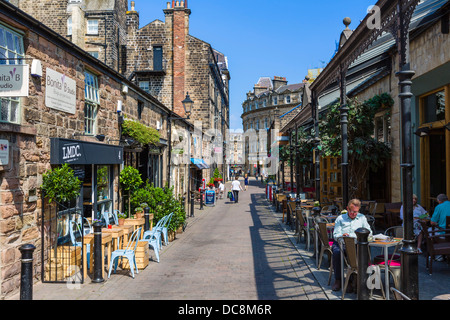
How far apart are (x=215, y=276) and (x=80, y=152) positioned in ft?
12.5

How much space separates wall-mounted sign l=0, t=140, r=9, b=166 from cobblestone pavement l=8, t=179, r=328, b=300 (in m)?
2.10

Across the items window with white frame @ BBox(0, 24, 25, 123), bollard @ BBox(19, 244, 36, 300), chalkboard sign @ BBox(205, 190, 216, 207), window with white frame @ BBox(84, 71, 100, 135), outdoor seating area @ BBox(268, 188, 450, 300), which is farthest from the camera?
chalkboard sign @ BBox(205, 190, 216, 207)

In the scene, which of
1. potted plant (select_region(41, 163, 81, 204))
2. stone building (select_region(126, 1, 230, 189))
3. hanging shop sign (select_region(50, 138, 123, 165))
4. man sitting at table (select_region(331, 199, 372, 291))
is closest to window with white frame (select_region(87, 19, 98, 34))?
stone building (select_region(126, 1, 230, 189))

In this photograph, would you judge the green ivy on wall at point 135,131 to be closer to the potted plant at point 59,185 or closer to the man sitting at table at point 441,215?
the potted plant at point 59,185

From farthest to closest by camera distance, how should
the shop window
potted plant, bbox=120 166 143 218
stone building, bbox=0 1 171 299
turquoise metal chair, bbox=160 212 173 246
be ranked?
1. the shop window
2. potted plant, bbox=120 166 143 218
3. turquoise metal chair, bbox=160 212 173 246
4. stone building, bbox=0 1 171 299

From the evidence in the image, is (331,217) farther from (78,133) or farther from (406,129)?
(78,133)

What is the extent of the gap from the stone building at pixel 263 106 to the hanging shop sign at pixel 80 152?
189 ft

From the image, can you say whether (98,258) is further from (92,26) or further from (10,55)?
(92,26)

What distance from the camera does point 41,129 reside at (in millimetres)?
7168

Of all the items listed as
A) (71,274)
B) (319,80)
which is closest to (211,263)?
(71,274)

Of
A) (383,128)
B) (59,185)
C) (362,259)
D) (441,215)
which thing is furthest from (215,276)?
(383,128)

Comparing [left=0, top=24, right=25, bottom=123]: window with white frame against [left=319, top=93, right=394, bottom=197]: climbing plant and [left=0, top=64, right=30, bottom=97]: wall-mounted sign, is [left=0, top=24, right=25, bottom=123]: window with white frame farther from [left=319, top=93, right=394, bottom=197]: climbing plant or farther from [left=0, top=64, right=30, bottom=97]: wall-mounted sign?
[left=319, top=93, right=394, bottom=197]: climbing plant

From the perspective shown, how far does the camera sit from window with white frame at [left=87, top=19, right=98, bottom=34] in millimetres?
27984

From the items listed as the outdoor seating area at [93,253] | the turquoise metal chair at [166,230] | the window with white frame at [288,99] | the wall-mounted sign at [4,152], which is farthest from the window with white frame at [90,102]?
the window with white frame at [288,99]
